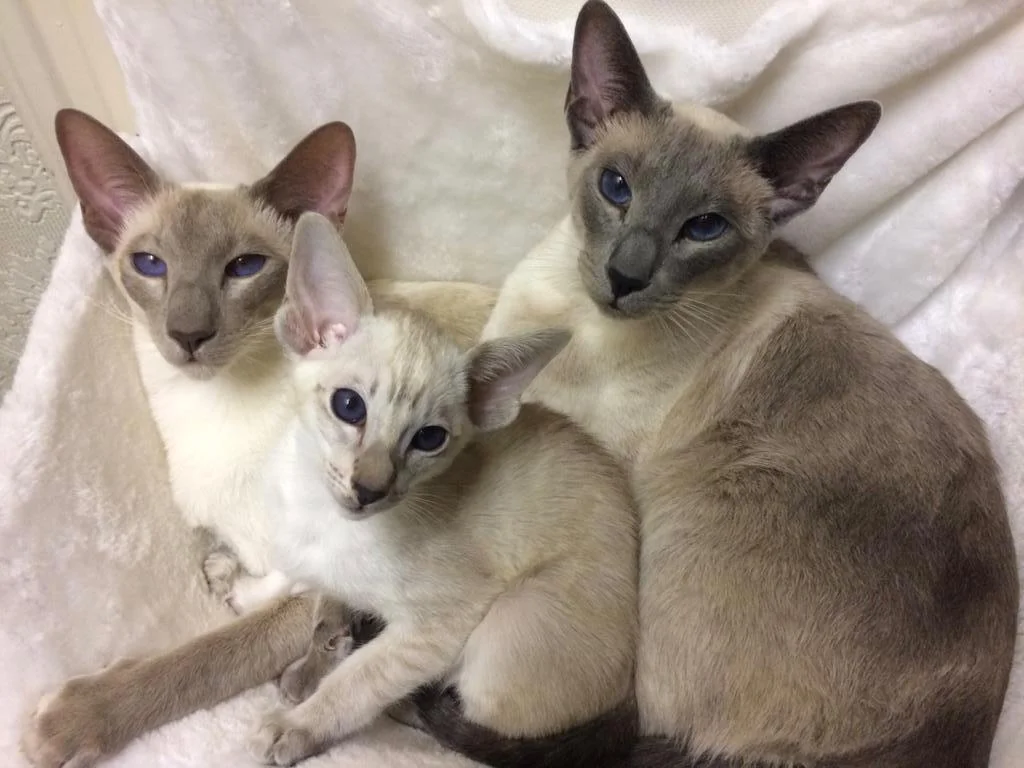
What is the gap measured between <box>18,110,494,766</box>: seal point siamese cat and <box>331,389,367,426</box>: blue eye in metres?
0.34

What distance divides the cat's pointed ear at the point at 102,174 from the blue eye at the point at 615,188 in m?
0.79

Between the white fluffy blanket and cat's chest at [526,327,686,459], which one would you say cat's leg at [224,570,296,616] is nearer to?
the white fluffy blanket

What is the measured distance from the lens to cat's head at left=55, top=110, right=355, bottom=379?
4.55 feet

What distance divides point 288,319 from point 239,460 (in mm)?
413

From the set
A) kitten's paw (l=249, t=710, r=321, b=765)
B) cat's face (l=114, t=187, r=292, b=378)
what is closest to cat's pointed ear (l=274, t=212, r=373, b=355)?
cat's face (l=114, t=187, r=292, b=378)

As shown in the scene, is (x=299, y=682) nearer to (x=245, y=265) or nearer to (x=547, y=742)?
(x=547, y=742)

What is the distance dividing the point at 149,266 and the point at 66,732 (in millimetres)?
728

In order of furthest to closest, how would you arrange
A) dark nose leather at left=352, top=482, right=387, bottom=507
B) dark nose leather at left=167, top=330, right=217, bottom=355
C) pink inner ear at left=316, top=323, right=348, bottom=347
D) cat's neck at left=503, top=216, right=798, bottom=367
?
cat's neck at left=503, top=216, right=798, bottom=367, dark nose leather at left=167, top=330, right=217, bottom=355, pink inner ear at left=316, top=323, right=348, bottom=347, dark nose leather at left=352, top=482, right=387, bottom=507

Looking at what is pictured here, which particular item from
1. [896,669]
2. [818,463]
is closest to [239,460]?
[818,463]

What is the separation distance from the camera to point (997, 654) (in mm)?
1294

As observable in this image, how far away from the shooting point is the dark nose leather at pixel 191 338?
135cm

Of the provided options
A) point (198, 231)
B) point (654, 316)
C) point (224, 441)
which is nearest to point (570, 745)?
point (654, 316)

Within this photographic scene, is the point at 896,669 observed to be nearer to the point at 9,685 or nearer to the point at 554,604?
the point at 554,604

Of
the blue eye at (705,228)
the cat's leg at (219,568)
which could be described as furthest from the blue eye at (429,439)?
the cat's leg at (219,568)
